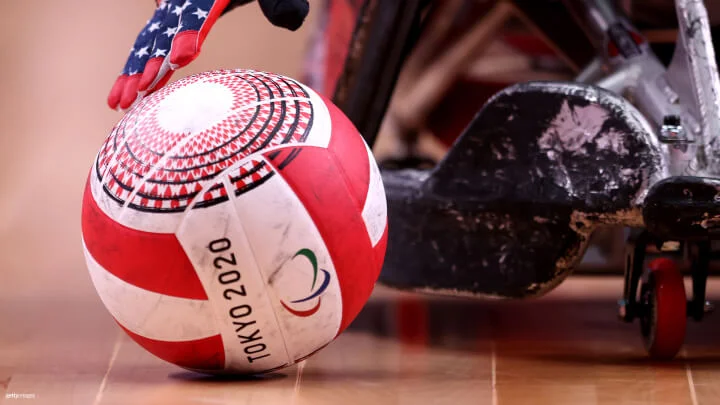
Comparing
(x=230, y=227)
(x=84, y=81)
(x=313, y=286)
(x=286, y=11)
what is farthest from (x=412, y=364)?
(x=84, y=81)

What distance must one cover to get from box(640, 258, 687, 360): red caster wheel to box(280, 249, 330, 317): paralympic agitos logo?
83 centimetres

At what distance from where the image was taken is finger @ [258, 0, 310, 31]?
257cm

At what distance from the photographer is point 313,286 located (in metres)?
2.30

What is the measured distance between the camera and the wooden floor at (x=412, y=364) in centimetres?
235

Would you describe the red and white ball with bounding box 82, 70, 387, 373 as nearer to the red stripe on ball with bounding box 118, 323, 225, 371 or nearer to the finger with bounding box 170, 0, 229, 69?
the red stripe on ball with bounding box 118, 323, 225, 371

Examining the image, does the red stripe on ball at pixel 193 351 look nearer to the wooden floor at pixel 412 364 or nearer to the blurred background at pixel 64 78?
the wooden floor at pixel 412 364

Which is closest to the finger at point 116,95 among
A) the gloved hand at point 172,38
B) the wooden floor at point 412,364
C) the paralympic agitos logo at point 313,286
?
the gloved hand at point 172,38

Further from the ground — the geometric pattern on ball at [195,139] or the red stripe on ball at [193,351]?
the geometric pattern on ball at [195,139]

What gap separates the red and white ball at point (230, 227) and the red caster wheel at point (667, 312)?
0.71m

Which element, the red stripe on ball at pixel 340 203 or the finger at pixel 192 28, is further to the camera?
the finger at pixel 192 28

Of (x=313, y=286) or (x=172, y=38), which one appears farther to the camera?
(x=172, y=38)

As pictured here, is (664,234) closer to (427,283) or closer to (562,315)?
(427,283)

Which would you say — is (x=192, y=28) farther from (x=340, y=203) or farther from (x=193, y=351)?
(x=193, y=351)

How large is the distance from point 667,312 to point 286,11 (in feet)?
3.47
